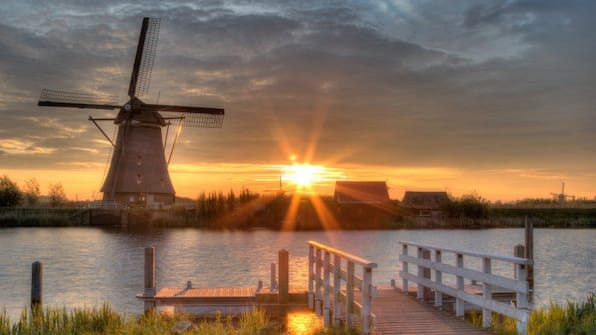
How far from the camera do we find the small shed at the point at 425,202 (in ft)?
239

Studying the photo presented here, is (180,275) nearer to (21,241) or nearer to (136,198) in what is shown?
(21,241)

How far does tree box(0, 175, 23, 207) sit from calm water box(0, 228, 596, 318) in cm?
1595

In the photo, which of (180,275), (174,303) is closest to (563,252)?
(180,275)

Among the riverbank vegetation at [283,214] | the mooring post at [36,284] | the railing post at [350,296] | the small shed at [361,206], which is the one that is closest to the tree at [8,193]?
the riverbank vegetation at [283,214]

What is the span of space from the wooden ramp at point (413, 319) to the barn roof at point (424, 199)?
60514 mm

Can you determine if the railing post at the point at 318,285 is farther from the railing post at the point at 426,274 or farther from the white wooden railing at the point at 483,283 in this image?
the railing post at the point at 426,274

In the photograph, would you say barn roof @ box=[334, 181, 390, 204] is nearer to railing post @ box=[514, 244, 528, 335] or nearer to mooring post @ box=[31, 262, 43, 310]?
mooring post @ box=[31, 262, 43, 310]

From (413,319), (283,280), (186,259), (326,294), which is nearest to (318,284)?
(326,294)

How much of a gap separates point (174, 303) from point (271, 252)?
78.1 feet

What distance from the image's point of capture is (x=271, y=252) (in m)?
39.8

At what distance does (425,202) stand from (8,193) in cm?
4613

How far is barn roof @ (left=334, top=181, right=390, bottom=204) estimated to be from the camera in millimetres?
69375

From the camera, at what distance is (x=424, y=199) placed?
2997 inches

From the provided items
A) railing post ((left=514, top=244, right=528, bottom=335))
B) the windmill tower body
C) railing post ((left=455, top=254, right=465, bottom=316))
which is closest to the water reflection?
railing post ((left=455, top=254, right=465, bottom=316))
